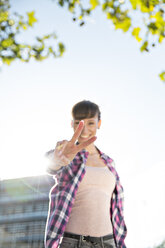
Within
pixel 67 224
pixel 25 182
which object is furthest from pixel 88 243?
pixel 25 182

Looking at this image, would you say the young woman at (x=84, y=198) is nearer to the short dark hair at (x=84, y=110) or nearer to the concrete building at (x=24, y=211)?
the short dark hair at (x=84, y=110)

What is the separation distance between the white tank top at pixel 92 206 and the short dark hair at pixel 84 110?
0.52 m

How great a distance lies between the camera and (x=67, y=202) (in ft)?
9.98

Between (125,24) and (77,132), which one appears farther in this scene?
(125,24)

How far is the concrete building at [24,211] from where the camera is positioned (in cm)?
6788

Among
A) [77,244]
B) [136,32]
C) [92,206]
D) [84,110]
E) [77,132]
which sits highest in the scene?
[136,32]

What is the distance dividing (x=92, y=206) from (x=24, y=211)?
70.1 metres

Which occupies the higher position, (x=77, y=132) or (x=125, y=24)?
(x=125, y=24)

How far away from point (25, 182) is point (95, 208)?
66.9 m

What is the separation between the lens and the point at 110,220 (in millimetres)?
3299

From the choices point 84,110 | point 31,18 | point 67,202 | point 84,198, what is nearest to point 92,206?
point 84,198

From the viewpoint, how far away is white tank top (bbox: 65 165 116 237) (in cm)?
307

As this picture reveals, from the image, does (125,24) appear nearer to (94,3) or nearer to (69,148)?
(94,3)

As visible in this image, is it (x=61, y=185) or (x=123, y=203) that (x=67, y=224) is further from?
(x=123, y=203)
